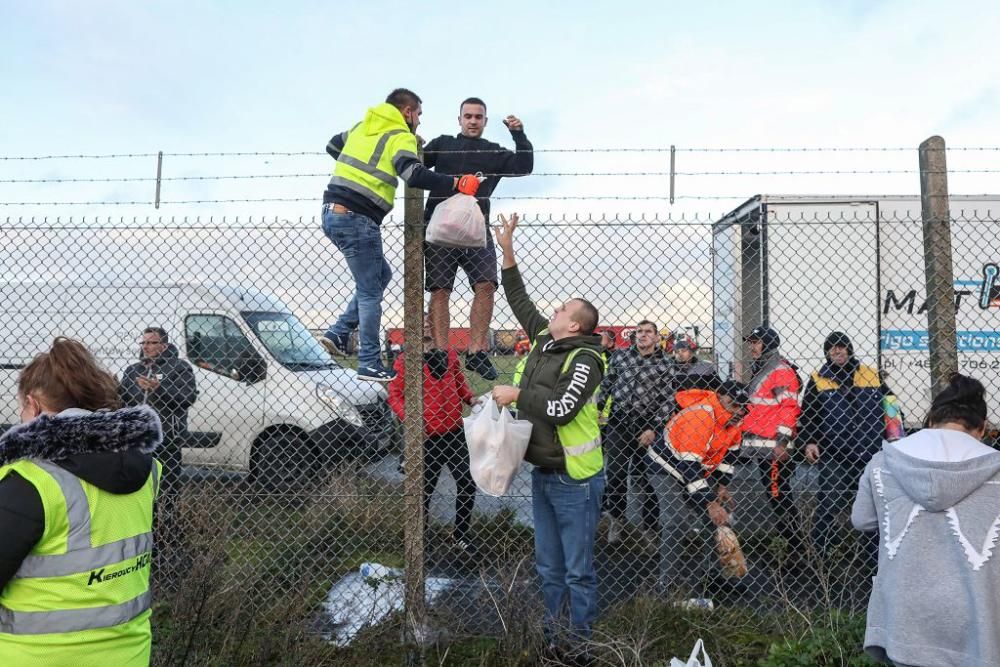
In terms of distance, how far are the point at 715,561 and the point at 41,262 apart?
4.33m

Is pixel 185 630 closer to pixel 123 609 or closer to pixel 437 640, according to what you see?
pixel 437 640

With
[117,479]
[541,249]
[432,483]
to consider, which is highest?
[541,249]

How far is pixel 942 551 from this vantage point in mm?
2621

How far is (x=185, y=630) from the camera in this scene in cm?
369

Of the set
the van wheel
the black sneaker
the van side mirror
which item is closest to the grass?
the black sneaker

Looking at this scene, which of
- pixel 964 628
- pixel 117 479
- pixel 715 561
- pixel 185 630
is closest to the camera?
pixel 117 479

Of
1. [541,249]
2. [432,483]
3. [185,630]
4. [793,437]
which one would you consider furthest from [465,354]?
[793,437]

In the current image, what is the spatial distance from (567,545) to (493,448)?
64cm

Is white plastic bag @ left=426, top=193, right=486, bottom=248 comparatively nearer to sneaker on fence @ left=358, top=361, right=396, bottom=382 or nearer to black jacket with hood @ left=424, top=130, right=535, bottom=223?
black jacket with hood @ left=424, top=130, right=535, bottom=223

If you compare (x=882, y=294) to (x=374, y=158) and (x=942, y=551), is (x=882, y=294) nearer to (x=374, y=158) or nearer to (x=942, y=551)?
(x=374, y=158)

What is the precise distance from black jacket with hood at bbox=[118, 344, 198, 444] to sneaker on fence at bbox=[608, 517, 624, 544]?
10.0ft

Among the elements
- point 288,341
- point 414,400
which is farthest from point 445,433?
point 288,341

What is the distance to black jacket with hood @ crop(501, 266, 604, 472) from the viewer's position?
378 cm

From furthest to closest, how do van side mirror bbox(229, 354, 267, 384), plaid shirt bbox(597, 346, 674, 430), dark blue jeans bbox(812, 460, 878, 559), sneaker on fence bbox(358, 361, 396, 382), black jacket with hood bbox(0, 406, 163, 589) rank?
1. van side mirror bbox(229, 354, 267, 384)
2. plaid shirt bbox(597, 346, 674, 430)
3. dark blue jeans bbox(812, 460, 878, 559)
4. sneaker on fence bbox(358, 361, 396, 382)
5. black jacket with hood bbox(0, 406, 163, 589)
